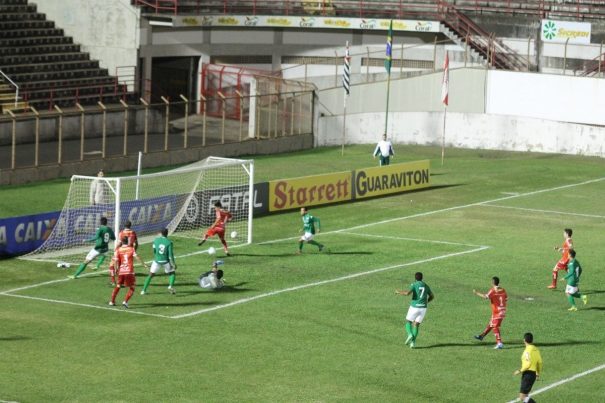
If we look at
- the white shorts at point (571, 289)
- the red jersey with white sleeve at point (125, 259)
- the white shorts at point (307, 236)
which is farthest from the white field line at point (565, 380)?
the white shorts at point (307, 236)

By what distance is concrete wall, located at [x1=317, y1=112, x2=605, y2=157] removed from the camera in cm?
6334

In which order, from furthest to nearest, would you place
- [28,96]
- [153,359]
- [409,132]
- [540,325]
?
[409,132] → [28,96] → [540,325] → [153,359]

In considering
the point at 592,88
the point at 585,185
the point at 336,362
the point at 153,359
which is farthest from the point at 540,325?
the point at 592,88

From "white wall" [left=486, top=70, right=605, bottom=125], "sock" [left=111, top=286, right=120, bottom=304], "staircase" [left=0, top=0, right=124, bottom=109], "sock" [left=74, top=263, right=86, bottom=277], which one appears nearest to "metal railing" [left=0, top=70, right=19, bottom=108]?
"staircase" [left=0, top=0, right=124, bottom=109]

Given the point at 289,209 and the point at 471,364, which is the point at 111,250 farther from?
the point at 471,364

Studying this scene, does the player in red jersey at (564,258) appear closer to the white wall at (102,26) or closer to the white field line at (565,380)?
the white field line at (565,380)

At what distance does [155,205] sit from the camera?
42.8 m

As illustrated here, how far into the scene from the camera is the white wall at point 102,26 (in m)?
68.2

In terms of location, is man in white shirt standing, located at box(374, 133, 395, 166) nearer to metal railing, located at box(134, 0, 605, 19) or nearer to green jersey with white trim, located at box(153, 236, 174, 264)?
metal railing, located at box(134, 0, 605, 19)

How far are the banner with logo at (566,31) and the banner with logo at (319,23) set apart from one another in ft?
22.0

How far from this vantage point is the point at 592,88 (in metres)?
63.6

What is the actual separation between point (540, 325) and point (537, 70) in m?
39.6

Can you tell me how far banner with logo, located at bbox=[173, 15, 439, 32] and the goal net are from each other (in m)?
25.7

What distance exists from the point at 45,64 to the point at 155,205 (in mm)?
23952
